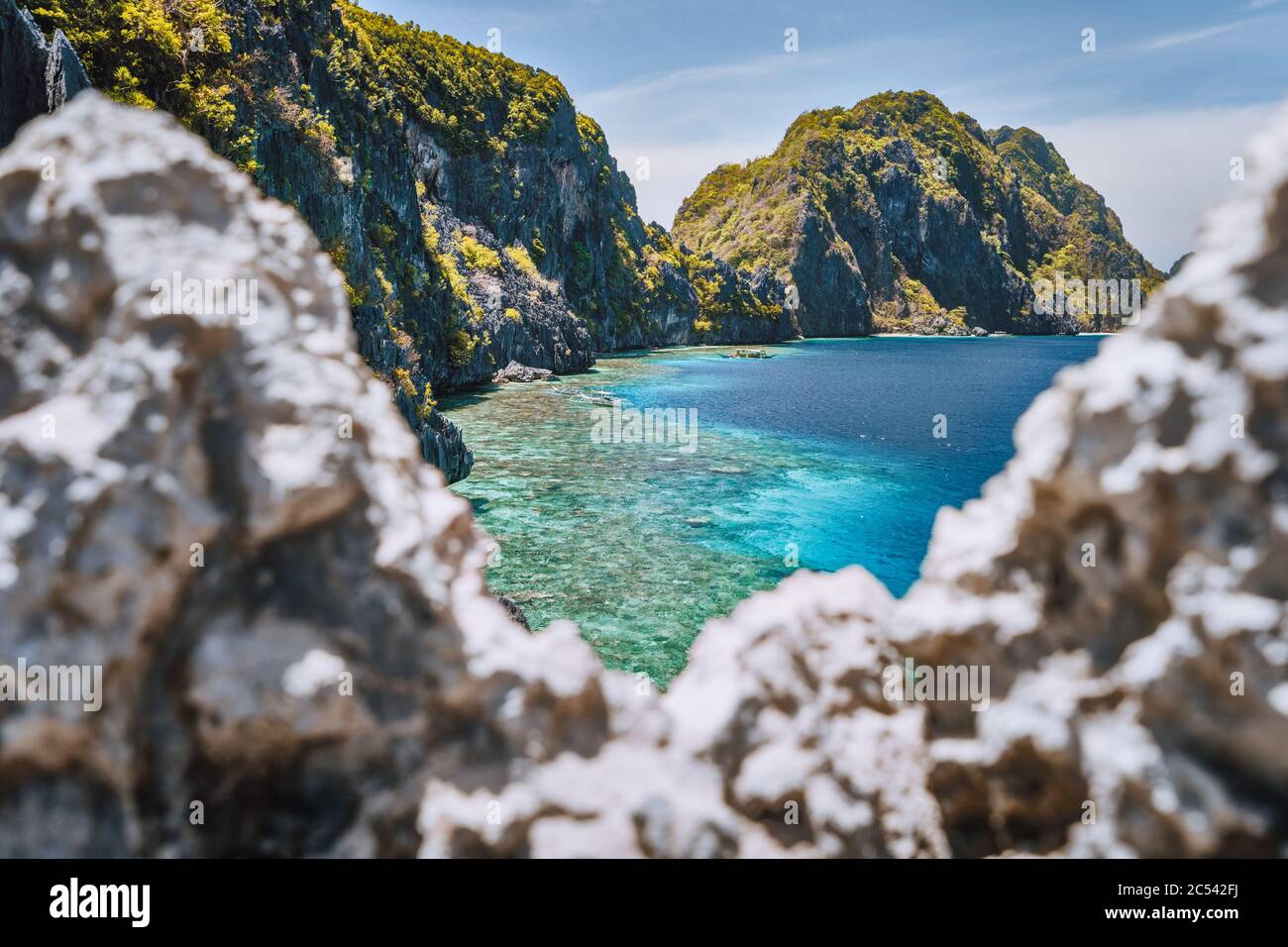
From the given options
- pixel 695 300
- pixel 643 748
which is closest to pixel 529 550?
pixel 643 748

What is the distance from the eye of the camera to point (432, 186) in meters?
93.8

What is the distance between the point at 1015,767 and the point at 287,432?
398 centimetres

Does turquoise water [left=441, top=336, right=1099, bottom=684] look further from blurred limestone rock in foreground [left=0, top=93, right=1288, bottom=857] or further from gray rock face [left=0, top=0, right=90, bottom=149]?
gray rock face [left=0, top=0, right=90, bottom=149]

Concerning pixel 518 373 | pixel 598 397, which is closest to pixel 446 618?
pixel 598 397

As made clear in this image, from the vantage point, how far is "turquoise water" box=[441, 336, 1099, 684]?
2422cm

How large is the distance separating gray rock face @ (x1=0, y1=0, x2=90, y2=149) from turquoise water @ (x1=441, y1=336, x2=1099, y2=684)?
634 inches

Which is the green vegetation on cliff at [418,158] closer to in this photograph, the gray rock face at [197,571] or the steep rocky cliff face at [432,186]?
the steep rocky cliff face at [432,186]

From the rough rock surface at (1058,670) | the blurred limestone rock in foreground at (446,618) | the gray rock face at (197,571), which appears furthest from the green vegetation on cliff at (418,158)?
the rough rock surface at (1058,670)

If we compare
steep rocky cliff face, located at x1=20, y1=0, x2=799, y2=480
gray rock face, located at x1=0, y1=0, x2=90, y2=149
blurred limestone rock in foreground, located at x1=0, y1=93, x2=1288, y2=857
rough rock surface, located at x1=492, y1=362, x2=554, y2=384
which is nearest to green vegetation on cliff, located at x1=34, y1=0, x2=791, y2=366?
steep rocky cliff face, located at x1=20, y1=0, x2=799, y2=480

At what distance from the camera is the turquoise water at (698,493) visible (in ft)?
79.5

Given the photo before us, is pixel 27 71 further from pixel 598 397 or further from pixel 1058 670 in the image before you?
pixel 598 397

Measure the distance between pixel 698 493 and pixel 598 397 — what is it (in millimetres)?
35317

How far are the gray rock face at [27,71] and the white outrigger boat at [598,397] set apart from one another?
47669 millimetres
